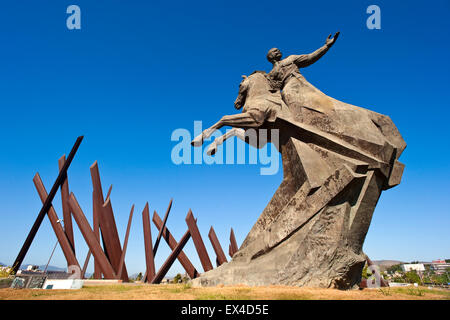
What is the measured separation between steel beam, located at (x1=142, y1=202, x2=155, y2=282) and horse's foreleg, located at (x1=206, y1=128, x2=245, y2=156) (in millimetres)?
6734

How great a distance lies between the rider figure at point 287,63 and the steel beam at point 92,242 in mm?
8229

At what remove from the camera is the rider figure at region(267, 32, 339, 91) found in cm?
743

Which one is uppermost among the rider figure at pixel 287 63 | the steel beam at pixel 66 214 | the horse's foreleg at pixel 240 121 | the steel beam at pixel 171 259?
the rider figure at pixel 287 63

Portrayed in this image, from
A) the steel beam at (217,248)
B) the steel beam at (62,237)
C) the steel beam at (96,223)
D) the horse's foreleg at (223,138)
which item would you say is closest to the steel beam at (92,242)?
the steel beam at (96,223)

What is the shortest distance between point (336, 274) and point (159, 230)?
10091 millimetres

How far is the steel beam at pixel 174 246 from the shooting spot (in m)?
13.3

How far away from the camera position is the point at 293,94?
7180 millimetres

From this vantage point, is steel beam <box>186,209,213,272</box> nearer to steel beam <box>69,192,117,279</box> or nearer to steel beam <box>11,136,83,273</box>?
steel beam <box>69,192,117,279</box>

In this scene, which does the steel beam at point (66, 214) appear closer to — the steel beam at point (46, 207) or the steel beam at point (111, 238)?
the steel beam at point (46, 207)

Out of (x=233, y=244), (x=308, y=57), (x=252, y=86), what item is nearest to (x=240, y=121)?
(x=252, y=86)
